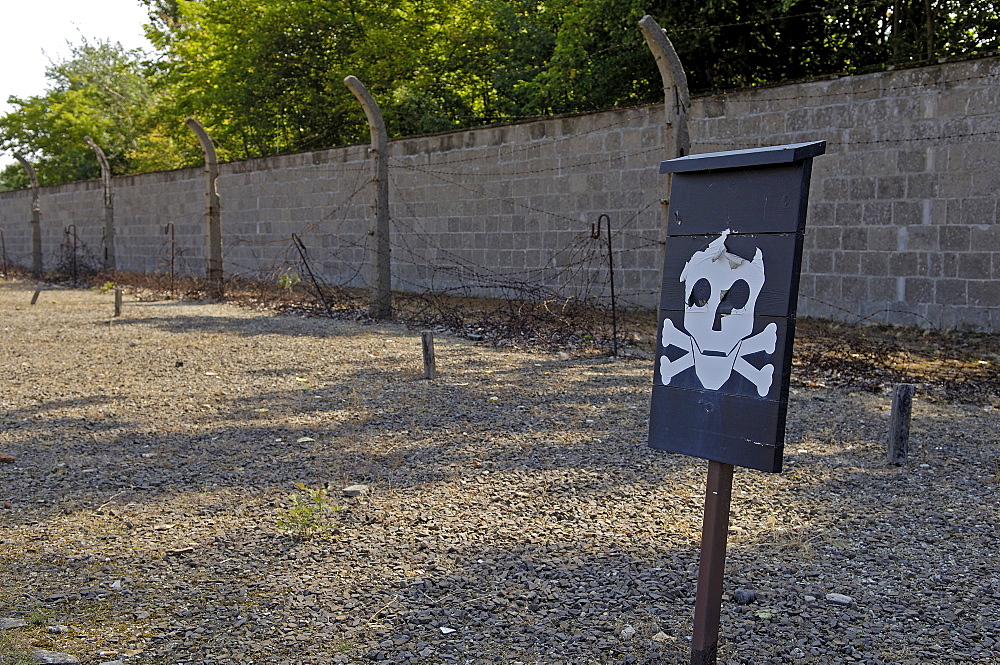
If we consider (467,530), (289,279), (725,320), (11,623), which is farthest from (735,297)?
(289,279)

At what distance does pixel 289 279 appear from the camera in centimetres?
1574

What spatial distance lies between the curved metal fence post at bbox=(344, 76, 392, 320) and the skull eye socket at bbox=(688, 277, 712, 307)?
905 centimetres

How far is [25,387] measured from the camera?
7.00 metres

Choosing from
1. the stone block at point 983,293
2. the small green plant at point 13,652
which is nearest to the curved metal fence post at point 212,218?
the stone block at point 983,293

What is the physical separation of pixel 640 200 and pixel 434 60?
541 inches

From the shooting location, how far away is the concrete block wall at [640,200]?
342 inches

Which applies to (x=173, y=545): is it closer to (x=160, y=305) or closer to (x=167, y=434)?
(x=167, y=434)

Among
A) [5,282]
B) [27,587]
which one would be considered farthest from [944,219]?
[5,282]

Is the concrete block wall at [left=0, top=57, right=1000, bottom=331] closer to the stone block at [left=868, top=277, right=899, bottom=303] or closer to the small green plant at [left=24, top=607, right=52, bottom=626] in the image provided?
the stone block at [left=868, top=277, right=899, bottom=303]

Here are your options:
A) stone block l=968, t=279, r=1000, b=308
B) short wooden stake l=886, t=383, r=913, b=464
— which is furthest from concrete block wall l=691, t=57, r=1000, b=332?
short wooden stake l=886, t=383, r=913, b=464

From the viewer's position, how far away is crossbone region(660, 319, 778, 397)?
2.30m

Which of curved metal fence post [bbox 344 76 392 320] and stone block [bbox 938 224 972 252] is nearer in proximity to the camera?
stone block [bbox 938 224 972 252]

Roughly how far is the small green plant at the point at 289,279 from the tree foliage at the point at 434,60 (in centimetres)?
573

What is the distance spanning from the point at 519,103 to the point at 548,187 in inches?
326
